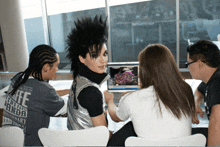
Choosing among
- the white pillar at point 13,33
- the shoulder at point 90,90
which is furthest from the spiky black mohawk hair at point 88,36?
the white pillar at point 13,33

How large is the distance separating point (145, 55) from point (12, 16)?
4.15m

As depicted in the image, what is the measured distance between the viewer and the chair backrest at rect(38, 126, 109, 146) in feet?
3.79

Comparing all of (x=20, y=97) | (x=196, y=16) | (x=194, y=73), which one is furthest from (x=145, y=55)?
(x=196, y=16)

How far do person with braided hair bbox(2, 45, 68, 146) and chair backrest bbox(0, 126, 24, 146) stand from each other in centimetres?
13

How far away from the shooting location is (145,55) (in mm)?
1278

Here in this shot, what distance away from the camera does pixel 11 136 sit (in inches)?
50.6

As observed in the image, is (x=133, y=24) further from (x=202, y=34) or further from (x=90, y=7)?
(x=202, y=34)

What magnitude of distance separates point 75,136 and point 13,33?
417 cm

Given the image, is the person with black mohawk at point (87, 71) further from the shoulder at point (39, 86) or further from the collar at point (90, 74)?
the shoulder at point (39, 86)

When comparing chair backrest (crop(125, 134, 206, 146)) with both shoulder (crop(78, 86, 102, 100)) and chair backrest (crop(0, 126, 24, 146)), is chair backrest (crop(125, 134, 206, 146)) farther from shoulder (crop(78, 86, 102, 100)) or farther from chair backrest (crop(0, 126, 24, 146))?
chair backrest (crop(0, 126, 24, 146))

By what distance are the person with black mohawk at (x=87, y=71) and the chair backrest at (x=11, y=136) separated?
290 millimetres

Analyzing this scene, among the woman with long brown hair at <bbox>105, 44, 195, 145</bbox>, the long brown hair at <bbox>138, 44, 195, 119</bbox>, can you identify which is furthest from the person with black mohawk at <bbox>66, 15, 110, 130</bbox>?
the long brown hair at <bbox>138, 44, 195, 119</bbox>

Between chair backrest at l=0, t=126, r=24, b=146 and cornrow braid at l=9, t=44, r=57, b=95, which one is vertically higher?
cornrow braid at l=9, t=44, r=57, b=95

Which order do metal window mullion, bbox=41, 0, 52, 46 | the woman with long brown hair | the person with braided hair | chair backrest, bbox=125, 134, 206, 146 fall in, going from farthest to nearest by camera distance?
metal window mullion, bbox=41, 0, 52, 46, the person with braided hair, the woman with long brown hair, chair backrest, bbox=125, 134, 206, 146
